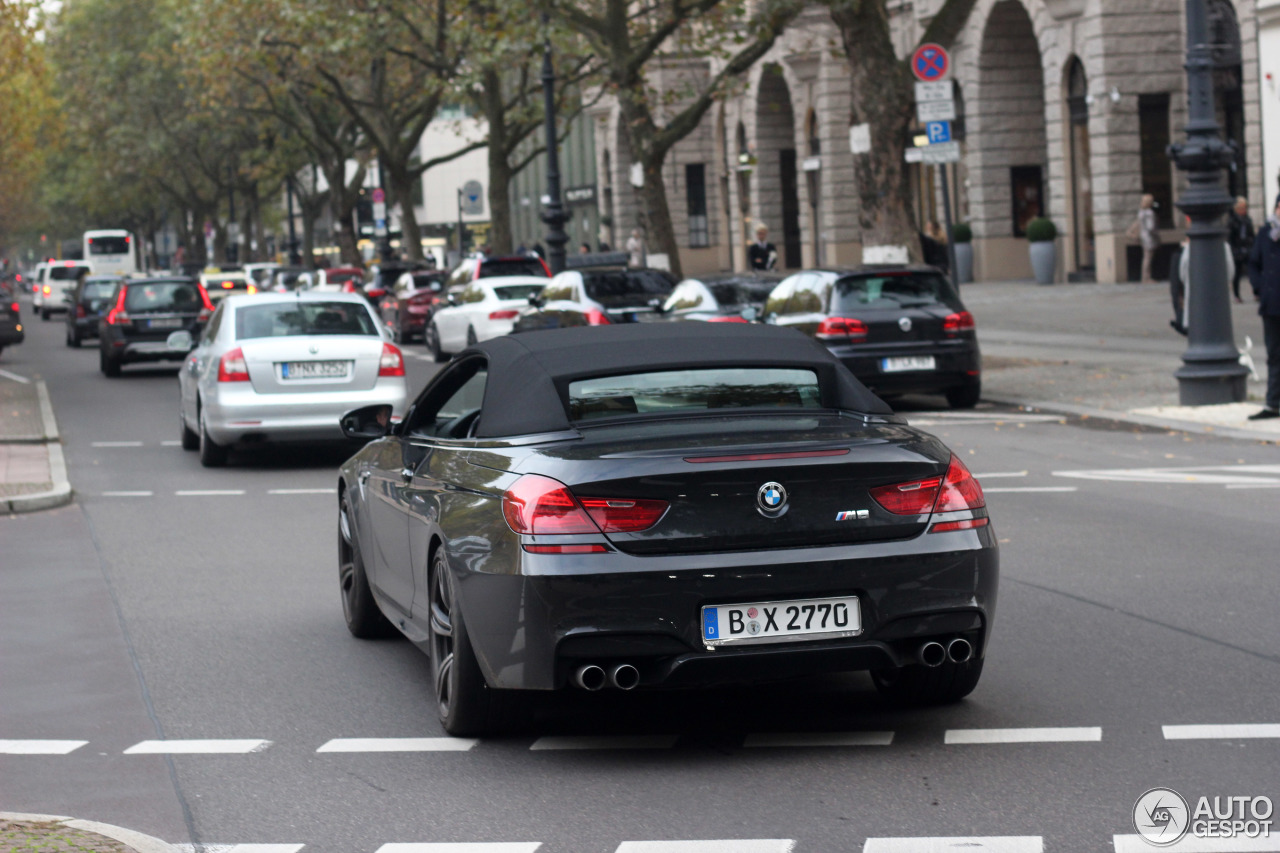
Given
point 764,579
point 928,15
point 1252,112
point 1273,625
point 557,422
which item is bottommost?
point 1273,625

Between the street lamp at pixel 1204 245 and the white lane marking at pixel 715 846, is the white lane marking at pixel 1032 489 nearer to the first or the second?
the street lamp at pixel 1204 245

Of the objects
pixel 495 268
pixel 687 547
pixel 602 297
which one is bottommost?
pixel 687 547

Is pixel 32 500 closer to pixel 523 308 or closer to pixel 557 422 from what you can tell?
pixel 557 422

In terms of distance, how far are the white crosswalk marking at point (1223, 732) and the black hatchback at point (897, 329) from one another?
12.8 m

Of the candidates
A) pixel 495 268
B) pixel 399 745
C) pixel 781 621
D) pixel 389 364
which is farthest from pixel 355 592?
pixel 495 268

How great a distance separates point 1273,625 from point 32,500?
898cm

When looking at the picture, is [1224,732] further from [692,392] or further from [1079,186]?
[1079,186]

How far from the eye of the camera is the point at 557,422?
631 centimetres

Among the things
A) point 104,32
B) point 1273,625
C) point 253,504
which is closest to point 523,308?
point 253,504

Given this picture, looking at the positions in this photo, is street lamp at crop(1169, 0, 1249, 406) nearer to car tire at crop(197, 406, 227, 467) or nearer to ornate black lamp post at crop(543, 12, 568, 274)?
car tire at crop(197, 406, 227, 467)

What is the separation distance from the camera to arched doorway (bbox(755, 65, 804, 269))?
193 feet

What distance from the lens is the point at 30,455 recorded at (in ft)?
56.4

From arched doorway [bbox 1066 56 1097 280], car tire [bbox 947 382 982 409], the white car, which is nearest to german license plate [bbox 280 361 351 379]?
car tire [bbox 947 382 982 409]

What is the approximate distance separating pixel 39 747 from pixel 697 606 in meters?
2.45
